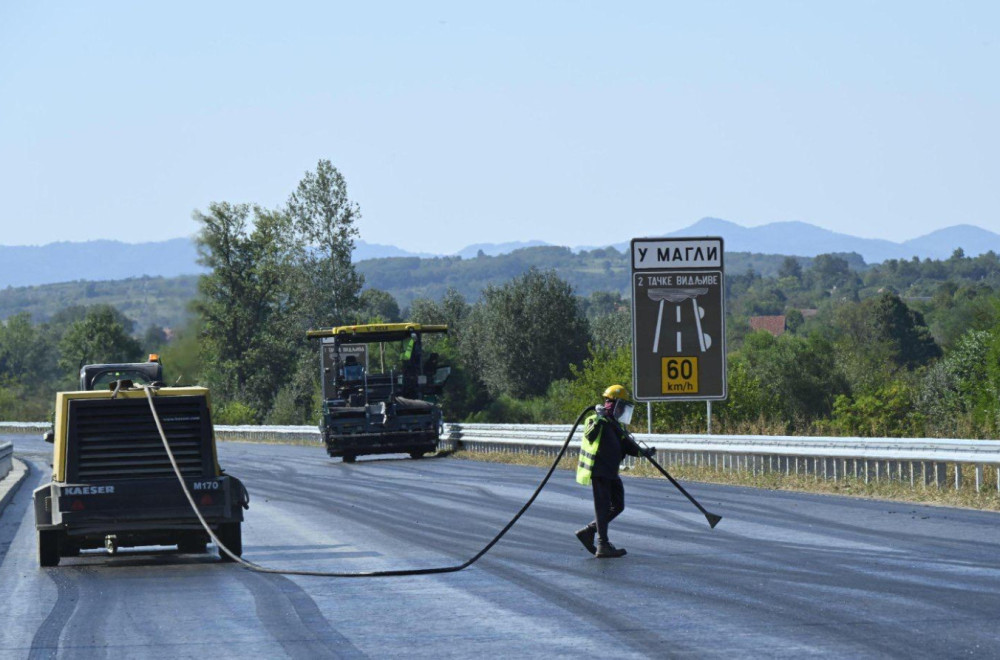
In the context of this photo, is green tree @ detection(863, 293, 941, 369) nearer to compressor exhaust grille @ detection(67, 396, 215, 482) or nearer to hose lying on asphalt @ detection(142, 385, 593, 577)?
compressor exhaust grille @ detection(67, 396, 215, 482)

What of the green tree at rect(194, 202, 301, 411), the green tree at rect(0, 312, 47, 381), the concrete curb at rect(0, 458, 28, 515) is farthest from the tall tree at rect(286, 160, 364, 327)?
the green tree at rect(0, 312, 47, 381)

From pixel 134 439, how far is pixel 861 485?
11.1 metres

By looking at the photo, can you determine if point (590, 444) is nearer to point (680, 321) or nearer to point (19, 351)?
point (680, 321)

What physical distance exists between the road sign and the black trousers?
13843mm

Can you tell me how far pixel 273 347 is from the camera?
100m

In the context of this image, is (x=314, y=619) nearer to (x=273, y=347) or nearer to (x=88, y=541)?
(x=88, y=541)

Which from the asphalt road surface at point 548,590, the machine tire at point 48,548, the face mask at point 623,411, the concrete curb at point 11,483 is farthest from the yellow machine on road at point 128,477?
the concrete curb at point 11,483

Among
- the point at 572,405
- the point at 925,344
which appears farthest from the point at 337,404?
the point at 925,344

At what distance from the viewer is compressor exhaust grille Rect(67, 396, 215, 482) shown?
1369 cm

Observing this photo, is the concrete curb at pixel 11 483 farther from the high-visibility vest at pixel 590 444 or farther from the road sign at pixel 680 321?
the high-visibility vest at pixel 590 444

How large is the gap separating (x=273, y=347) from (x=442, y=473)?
7234 cm

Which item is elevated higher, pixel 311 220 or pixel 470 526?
pixel 311 220

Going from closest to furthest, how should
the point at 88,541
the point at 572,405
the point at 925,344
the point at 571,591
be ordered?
the point at 571,591 → the point at 88,541 → the point at 572,405 → the point at 925,344

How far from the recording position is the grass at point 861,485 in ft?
60.4
